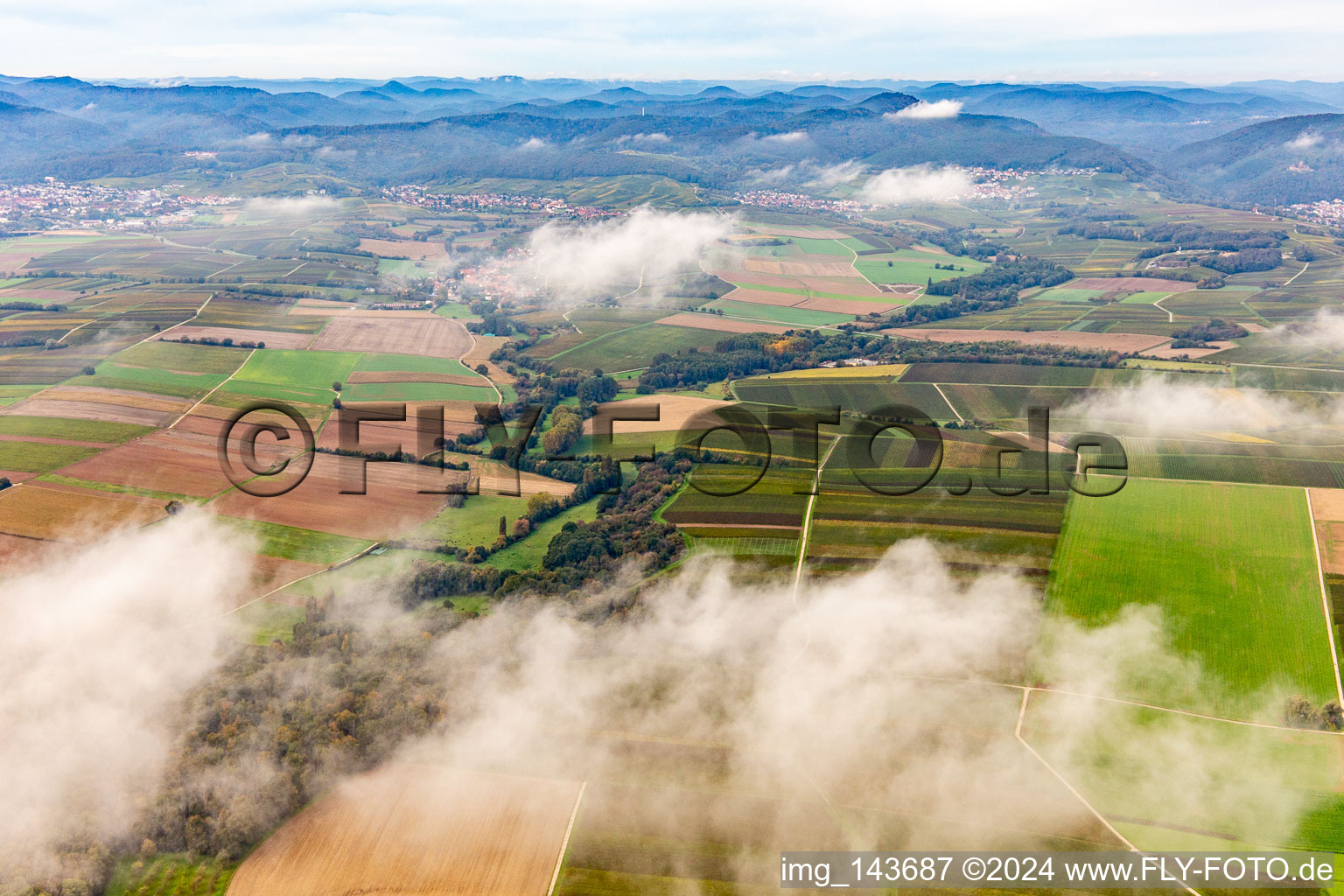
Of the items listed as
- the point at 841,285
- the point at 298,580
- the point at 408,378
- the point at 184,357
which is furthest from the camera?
the point at 841,285

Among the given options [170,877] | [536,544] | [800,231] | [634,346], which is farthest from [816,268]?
[170,877]

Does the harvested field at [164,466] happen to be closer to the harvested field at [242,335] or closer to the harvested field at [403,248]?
the harvested field at [242,335]

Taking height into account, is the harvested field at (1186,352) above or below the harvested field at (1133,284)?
below

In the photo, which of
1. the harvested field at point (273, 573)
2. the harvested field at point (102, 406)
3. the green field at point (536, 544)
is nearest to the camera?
the harvested field at point (273, 573)

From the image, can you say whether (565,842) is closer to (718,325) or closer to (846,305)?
(718,325)

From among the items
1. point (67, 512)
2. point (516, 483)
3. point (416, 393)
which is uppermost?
point (416, 393)

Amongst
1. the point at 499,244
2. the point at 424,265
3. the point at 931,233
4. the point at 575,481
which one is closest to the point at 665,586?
the point at 575,481

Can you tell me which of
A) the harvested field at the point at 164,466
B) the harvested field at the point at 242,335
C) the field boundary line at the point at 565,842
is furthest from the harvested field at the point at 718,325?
the field boundary line at the point at 565,842

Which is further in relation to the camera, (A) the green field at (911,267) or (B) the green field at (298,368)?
(A) the green field at (911,267)
